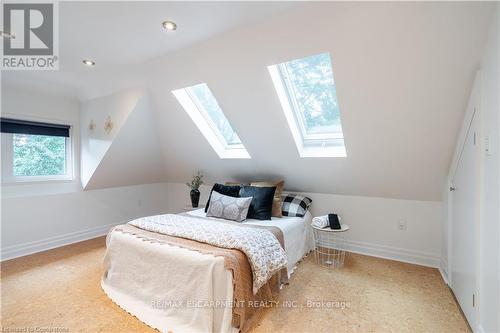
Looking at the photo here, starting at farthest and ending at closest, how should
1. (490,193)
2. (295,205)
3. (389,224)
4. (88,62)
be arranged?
(295,205) → (389,224) → (88,62) → (490,193)

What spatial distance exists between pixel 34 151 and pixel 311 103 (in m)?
3.79

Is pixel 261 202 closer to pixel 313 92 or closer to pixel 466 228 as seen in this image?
pixel 313 92

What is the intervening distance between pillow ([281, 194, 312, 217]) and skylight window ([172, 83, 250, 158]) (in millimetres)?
853

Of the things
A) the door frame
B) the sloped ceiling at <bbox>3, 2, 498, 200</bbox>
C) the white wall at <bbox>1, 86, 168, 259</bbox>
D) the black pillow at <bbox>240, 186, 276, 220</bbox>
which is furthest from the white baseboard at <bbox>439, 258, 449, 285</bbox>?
the white wall at <bbox>1, 86, 168, 259</bbox>

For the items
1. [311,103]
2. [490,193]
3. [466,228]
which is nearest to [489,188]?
[490,193]

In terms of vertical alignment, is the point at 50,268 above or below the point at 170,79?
below

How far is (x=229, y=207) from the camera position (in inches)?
113

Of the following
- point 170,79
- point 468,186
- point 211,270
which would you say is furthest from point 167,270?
point 468,186

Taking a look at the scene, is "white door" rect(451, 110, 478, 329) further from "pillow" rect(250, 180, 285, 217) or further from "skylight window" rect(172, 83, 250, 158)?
"skylight window" rect(172, 83, 250, 158)

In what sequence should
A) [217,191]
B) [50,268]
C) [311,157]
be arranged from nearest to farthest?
[50,268], [311,157], [217,191]

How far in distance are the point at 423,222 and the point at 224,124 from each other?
9.23 feet

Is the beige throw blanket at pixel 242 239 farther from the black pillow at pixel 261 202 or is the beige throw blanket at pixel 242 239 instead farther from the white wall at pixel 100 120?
the white wall at pixel 100 120

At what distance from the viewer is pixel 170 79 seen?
2.77 m

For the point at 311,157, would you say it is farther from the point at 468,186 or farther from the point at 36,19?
the point at 36,19
